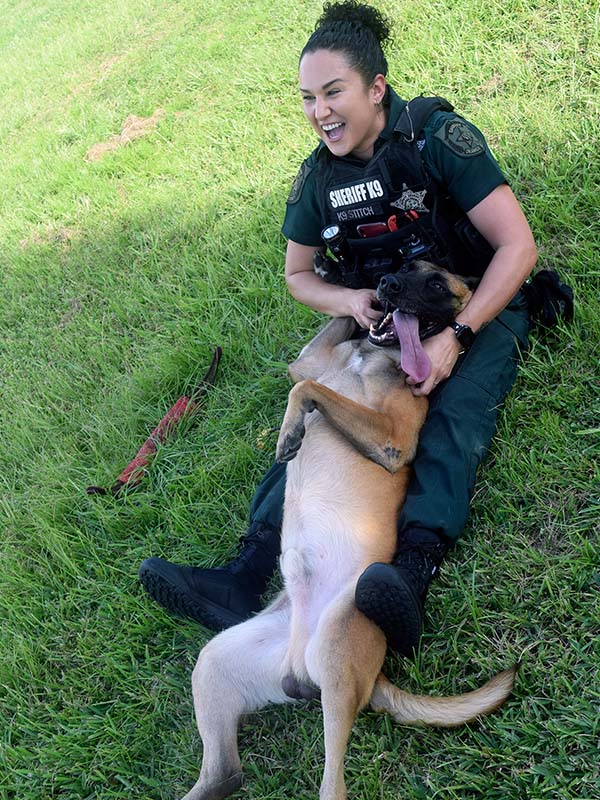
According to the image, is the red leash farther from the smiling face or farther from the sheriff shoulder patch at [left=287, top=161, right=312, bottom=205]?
the smiling face

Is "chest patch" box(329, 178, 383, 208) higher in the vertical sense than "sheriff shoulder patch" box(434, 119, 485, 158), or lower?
lower

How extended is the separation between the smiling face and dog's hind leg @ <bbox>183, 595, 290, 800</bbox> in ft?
6.58

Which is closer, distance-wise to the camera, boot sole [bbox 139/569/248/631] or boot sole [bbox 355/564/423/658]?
boot sole [bbox 355/564/423/658]

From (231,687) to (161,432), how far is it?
167cm

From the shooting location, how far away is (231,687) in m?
2.68

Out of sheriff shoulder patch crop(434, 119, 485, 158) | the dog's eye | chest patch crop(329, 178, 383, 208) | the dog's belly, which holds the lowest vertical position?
the dog's belly

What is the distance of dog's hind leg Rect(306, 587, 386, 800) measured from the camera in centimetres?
225

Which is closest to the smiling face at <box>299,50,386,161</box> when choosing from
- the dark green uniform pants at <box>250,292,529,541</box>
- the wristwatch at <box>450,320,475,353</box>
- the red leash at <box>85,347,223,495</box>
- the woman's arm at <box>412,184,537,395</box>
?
the woman's arm at <box>412,184,537,395</box>

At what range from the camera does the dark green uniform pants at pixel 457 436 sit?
9.10ft

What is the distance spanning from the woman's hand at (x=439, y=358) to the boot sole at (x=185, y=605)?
3.98ft

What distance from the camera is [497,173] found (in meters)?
2.98

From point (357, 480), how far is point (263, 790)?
115 cm

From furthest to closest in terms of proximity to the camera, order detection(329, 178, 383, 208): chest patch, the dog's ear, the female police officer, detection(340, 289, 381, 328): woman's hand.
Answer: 1. the dog's ear
2. detection(340, 289, 381, 328): woman's hand
3. detection(329, 178, 383, 208): chest patch
4. the female police officer

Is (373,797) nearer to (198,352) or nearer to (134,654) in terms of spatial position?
(134,654)
